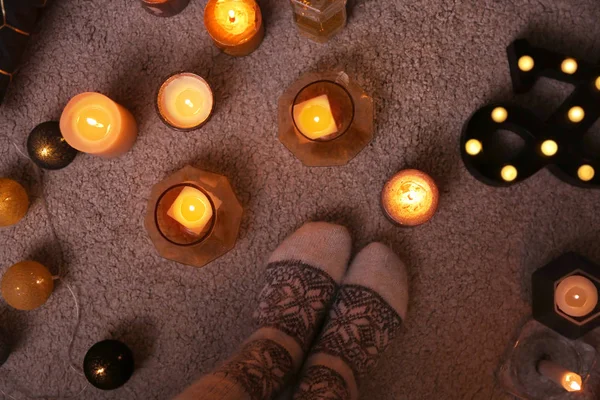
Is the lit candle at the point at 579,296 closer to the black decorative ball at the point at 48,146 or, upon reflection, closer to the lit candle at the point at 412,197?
the lit candle at the point at 412,197

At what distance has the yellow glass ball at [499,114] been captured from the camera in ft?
2.65

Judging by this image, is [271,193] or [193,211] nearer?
[193,211]

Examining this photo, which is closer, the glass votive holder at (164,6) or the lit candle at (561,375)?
the lit candle at (561,375)

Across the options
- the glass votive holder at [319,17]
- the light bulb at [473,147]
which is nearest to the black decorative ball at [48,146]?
the glass votive holder at [319,17]

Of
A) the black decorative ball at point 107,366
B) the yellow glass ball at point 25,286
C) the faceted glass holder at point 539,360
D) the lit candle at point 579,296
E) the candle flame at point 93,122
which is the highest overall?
the candle flame at point 93,122

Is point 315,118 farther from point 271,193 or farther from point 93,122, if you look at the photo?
point 93,122

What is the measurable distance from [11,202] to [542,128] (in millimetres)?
854

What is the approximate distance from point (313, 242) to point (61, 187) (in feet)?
1.50

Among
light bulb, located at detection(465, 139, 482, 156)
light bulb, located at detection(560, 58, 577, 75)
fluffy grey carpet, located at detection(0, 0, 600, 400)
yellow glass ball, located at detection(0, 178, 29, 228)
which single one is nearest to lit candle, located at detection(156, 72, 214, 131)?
fluffy grey carpet, located at detection(0, 0, 600, 400)

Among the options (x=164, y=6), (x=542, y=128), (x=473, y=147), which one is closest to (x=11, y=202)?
(x=164, y=6)

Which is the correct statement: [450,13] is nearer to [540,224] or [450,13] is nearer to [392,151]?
[392,151]

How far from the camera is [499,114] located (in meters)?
0.81

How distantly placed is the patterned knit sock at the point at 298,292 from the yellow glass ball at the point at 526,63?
1.27 feet

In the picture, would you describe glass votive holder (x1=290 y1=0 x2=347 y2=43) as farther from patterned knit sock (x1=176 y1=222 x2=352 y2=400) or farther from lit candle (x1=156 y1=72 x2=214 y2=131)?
patterned knit sock (x1=176 y1=222 x2=352 y2=400)
